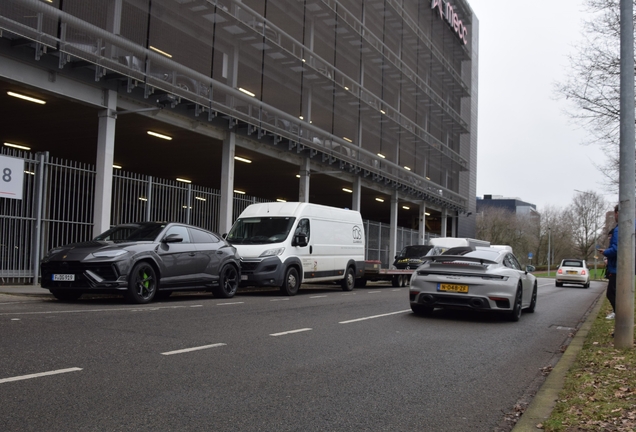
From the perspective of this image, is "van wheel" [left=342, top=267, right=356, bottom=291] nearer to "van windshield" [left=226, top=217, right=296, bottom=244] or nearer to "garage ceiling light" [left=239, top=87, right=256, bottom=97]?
"van windshield" [left=226, top=217, right=296, bottom=244]

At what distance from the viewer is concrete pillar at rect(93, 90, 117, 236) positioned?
661 inches

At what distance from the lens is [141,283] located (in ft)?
37.9

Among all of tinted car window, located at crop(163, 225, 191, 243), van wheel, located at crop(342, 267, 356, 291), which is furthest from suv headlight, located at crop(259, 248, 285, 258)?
van wheel, located at crop(342, 267, 356, 291)

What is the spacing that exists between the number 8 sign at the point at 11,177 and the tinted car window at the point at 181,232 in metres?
4.20

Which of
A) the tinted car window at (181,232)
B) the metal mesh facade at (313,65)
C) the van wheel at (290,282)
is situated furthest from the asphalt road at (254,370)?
the metal mesh facade at (313,65)

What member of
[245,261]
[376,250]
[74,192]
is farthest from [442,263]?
[376,250]

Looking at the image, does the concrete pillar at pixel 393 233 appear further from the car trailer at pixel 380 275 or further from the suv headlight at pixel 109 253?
the suv headlight at pixel 109 253

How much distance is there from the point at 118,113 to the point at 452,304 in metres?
11.6

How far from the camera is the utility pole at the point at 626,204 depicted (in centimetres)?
748

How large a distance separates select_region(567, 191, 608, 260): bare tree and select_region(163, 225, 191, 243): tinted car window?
7802 centimetres

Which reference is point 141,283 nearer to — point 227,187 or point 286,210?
point 286,210

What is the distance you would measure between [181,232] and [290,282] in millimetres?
4118

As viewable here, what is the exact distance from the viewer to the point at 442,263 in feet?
36.7

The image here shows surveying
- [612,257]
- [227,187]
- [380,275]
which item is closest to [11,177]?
[227,187]
